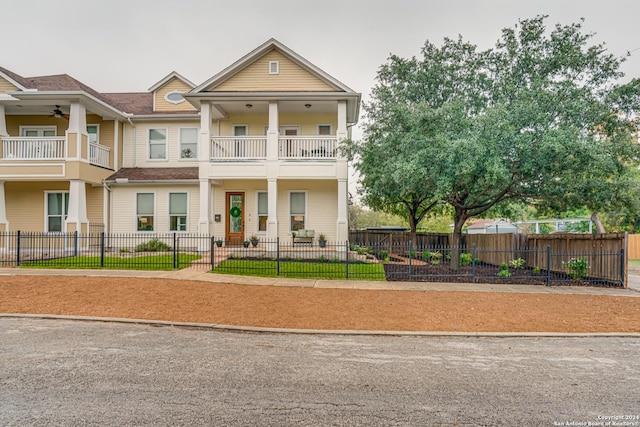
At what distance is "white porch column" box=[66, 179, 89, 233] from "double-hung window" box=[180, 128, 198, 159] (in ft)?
15.7

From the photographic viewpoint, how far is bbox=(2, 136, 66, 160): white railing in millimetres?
16484

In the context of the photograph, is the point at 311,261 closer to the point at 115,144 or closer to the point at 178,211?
the point at 178,211

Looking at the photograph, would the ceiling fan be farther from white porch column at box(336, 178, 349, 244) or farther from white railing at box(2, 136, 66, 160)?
white porch column at box(336, 178, 349, 244)

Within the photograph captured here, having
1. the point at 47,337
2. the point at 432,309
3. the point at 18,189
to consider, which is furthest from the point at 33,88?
the point at 432,309

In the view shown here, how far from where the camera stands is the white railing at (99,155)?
17.3 m

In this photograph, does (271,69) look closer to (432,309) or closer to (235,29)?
(235,29)

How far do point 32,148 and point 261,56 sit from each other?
1118 centimetres

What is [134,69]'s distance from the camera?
30547 millimetres

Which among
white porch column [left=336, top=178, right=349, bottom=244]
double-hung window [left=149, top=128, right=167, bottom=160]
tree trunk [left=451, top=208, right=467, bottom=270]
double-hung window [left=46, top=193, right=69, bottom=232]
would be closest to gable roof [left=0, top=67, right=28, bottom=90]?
double-hung window [left=46, top=193, right=69, bottom=232]

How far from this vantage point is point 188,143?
19.0 m

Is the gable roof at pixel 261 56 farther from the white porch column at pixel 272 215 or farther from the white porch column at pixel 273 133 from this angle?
the white porch column at pixel 272 215

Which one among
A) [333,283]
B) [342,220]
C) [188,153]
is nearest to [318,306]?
[333,283]

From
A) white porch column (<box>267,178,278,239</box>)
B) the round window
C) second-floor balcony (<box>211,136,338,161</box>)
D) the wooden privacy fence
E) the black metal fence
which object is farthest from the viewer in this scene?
the round window

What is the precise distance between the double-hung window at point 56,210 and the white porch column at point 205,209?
7567 mm
